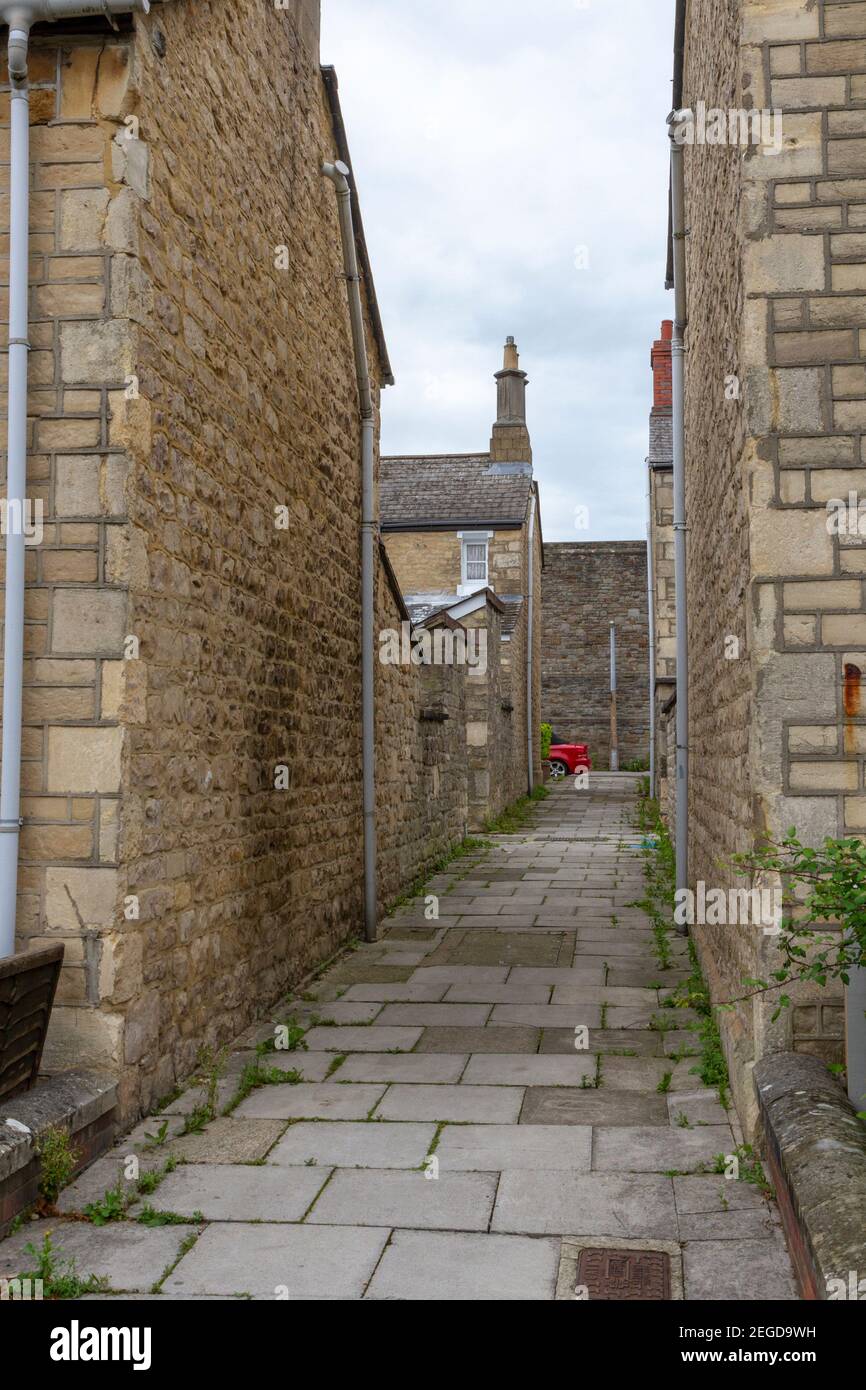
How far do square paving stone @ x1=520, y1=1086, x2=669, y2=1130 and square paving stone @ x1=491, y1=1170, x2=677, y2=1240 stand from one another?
1.91ft

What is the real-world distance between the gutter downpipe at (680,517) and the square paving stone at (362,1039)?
311 centimetres

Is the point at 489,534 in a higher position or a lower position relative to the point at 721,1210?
higher

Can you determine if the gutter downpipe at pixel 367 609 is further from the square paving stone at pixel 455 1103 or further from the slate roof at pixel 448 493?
the slate roof at pixel 448 493

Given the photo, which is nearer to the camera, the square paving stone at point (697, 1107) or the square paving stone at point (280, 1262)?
the square paving stone at point (280, 1262)

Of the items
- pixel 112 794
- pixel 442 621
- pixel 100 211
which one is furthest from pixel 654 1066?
pixel 442 621

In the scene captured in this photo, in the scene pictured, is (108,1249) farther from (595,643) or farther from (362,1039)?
(595,643)

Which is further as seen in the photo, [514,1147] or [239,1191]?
[514,1147]

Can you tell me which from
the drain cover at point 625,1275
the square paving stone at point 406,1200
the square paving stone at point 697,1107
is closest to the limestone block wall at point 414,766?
the square paving stone at point 697,1107

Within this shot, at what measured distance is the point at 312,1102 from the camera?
16.1 ft

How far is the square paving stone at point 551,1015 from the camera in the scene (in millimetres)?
6184

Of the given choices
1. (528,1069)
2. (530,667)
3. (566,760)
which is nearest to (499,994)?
(528,1069)

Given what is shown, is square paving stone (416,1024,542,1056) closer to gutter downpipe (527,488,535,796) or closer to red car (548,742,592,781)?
gutter downpipe (527,488,535,796)

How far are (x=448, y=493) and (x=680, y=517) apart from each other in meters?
15.2
